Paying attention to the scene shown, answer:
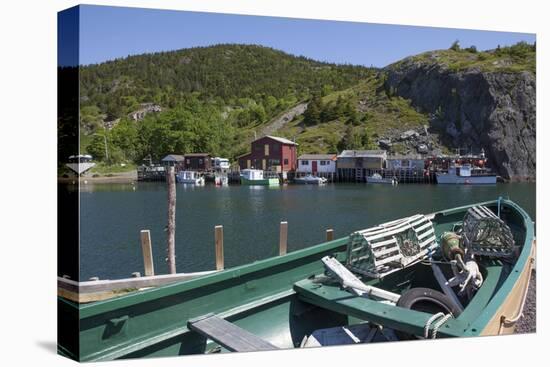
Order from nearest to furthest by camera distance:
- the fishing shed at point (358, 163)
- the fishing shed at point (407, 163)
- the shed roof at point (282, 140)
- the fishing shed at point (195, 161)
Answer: the fishing shed at point (195, 161) < the shed roof at point (282, 140) < the fishing shed at point (358, 163) < the fishing shed at point (407, 163)

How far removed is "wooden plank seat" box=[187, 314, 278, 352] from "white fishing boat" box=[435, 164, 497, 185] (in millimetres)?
5895

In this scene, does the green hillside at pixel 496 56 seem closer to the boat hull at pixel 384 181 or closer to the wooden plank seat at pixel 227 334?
the wooden plank seat at pixel 227 334

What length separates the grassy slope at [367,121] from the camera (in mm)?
10703

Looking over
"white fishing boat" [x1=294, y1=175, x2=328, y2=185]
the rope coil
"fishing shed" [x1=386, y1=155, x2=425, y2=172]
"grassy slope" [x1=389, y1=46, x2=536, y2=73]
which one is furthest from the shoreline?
"fishing shed" [x1=386, y1=155, x2=425, y2=172]

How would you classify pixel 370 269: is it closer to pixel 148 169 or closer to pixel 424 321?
pixel 424 321

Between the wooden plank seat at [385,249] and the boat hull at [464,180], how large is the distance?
10.4ft

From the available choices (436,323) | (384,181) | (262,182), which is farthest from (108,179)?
(384,181)

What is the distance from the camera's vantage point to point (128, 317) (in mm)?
4500

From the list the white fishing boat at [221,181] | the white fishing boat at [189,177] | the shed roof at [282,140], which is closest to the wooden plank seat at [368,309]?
the white fishing boat at [189,177]

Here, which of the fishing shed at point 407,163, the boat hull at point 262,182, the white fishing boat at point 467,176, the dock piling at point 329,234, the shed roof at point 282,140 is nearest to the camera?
the dock piling at point 329,234

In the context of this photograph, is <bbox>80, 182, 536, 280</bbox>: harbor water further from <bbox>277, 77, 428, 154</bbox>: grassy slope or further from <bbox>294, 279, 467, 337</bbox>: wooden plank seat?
<bbox>294, 279, 467, 337</bbox>: wooden plank seat

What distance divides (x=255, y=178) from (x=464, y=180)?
3904 mm

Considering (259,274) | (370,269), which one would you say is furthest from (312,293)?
(370,269)

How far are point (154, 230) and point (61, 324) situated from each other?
295 inches
